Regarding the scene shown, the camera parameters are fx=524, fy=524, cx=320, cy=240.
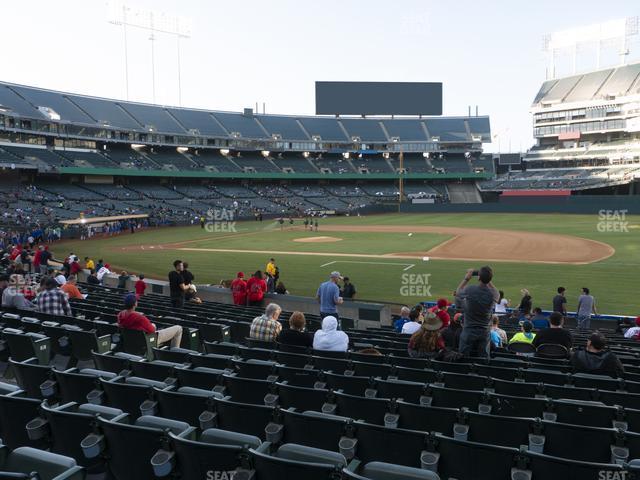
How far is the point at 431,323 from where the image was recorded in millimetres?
7906

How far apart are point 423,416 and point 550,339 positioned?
486 centimetres

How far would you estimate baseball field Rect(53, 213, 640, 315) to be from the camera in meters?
23.2

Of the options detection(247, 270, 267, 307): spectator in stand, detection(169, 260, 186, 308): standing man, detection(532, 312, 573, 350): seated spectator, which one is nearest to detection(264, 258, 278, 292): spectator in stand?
detection(247, 270, 267, 307): spectator in stand

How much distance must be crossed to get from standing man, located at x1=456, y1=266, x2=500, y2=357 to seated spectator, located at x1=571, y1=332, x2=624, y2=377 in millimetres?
1299

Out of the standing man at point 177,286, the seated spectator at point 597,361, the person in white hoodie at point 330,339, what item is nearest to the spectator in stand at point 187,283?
the standing man at point 177,286

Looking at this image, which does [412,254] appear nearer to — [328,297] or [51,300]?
[328,297]

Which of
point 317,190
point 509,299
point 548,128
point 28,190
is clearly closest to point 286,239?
point 509,299

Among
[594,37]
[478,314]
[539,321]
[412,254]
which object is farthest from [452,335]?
[594,37]

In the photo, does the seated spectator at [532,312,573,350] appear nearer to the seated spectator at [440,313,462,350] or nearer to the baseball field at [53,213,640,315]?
the seated spectator at [440,313,462,350]

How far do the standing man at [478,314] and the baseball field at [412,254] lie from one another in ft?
41.1

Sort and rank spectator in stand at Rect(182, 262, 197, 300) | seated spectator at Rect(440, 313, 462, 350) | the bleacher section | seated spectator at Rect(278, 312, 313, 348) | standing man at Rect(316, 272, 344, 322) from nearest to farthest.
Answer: the bleacher section < seated spectator at Rect(278, 312, 313, 348) < seated spectator at Rect(440, 313, 462, 350) < standing man at Rect(316, 272, 344, 322) < spectator in stand at Rect(182, 262, 197, 300)

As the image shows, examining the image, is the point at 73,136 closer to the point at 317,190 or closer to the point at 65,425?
the point at 317,190

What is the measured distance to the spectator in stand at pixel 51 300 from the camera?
10.9m

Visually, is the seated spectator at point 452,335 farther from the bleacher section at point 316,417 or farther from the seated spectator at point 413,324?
the seated spectator at point 413,324
